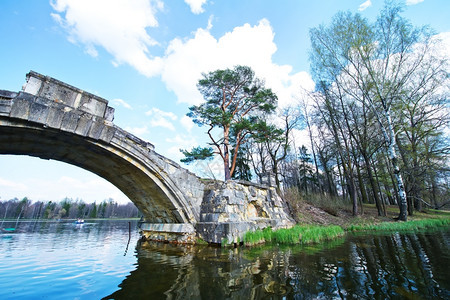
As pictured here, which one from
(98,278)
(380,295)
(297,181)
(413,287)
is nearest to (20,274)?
(98,278)

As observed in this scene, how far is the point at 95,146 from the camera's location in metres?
5.01

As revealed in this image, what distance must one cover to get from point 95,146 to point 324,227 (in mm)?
8449

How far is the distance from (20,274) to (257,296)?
472 cm

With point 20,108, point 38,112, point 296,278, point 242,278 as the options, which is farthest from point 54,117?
point 296,278

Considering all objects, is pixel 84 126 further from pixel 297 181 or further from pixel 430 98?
pixel 297 181

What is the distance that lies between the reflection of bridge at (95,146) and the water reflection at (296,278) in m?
2.50

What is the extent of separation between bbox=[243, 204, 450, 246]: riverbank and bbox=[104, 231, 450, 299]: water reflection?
220 centimetres

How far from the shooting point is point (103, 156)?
557 centimetres

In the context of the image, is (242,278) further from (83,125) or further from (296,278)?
(83,125)

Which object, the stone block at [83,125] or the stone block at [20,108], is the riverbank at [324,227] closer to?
the stone block at [83,125]

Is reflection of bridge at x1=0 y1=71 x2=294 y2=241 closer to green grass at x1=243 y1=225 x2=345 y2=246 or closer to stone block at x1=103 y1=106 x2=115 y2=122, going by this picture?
stone block at x1=103 y1=106 x2=115 y2=122

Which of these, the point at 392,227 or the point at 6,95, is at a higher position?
the point at 6,95

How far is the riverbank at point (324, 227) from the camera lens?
21.3 ft

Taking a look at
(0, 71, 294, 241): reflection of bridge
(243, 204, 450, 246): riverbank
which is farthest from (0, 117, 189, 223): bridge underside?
(243, 204, 450, 246): riverbank
